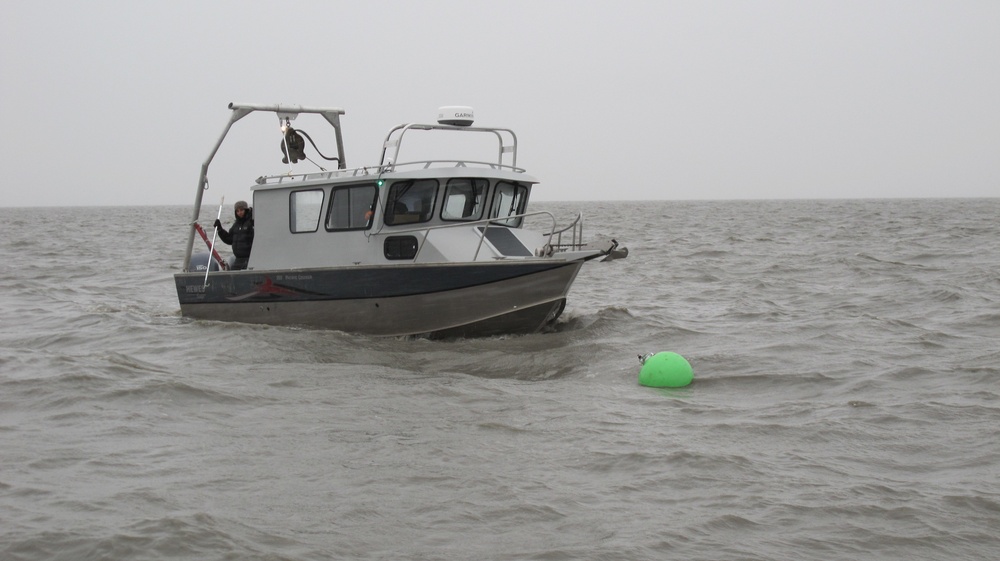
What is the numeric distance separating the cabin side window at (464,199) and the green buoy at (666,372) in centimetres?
389

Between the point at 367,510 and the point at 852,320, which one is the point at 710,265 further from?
the point at 367,510

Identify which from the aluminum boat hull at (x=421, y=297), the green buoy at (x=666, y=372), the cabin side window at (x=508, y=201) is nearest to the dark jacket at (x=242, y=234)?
the aluminum boat hull at (x=421, y=297)

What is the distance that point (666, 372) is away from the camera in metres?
9.82

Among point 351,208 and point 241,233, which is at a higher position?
point 351,208

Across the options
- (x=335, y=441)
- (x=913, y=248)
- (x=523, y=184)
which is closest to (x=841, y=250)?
(x=913, y=248)

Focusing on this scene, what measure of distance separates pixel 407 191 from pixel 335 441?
5.40 meters

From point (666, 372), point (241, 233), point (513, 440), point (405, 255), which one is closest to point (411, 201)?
point (405, 255)

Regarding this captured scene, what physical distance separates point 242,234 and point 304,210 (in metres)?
1.18

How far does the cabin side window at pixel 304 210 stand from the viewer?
1308cm

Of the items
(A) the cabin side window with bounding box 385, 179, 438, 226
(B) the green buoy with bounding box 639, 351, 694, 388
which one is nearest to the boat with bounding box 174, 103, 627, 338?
(A) the cabin side window with bounding box 385, 179, 438, 226

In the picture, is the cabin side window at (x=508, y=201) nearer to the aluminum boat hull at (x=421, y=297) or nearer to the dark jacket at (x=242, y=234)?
the aluminum boat hull at (x=421, y=297)

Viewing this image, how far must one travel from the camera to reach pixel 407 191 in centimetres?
1255

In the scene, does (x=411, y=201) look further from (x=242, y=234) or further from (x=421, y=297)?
(x=242, y=234)

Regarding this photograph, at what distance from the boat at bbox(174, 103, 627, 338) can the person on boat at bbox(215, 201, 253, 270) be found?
16 centimetres
